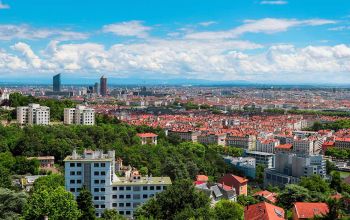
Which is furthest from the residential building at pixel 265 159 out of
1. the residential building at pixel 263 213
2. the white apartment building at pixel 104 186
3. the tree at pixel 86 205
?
the tree at pixel 86 205

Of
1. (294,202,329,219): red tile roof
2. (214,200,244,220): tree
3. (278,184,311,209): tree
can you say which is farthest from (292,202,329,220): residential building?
(278,184,311,209): tree

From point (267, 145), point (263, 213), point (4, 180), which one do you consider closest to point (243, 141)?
point (267, 145)

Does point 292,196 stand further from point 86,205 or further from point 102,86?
point 102,86

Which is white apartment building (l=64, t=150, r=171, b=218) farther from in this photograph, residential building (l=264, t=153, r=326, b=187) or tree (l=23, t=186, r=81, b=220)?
residential building (l=264, t=153, r=326, b=187)

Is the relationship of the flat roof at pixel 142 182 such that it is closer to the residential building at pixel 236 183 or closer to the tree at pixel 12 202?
the tree at pixel 12 202

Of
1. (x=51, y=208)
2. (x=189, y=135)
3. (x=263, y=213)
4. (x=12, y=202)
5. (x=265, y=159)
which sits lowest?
(x=265, y=159)

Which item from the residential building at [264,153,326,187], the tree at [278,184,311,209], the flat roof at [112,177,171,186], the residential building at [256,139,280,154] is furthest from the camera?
the residential building at [256,139,280,154]
